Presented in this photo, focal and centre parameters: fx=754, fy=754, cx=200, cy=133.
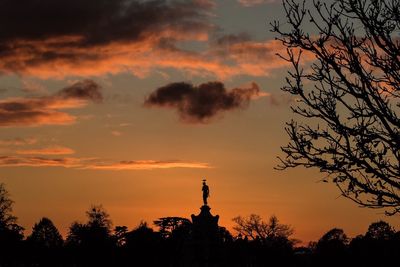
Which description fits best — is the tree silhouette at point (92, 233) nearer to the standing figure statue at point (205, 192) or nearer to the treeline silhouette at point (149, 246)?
the treeline silhouette at point (149, 246)

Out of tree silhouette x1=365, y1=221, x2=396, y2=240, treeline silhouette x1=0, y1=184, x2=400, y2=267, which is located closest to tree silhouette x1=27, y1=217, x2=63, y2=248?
treeline silhouette x1=0, y1=184, x2=400, y2=267

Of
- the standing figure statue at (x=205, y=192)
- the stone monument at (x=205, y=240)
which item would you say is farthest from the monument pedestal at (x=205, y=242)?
the standing figure statue at (x=205, y=192)

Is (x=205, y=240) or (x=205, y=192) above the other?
(x=205, y=192)

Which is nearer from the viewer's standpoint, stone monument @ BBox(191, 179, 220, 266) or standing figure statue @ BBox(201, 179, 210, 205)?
stone monument @ BBox(191, 179, 220, 266)

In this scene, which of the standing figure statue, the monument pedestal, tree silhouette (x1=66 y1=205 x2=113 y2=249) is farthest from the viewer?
tree silhouette (x1=66 y1=205 x2=113 y2=249)

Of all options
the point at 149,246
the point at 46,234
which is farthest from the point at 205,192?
the point at 46,234

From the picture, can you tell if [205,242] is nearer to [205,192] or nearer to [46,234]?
[205,192]

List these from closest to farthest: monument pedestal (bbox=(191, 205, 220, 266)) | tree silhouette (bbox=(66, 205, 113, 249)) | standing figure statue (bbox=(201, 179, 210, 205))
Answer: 1. monument pedestal (bbox=(191, 205, 220, 266))
2. standing figure statue (bbox=(201, 179, 210, 205))
3. tree silhouette (bbox=(66, 205, 113, 249))

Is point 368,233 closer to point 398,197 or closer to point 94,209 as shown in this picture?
point 94,209

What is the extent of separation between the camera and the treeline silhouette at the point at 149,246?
3848 inches

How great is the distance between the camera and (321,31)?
709 inches

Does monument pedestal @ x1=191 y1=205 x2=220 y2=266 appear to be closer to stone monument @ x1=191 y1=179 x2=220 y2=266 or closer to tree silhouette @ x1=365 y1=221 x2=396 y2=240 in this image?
stone monument @ x1=191 y1=179 x2=220 y2=266

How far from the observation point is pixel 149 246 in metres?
110

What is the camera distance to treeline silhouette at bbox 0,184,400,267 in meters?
97.8
